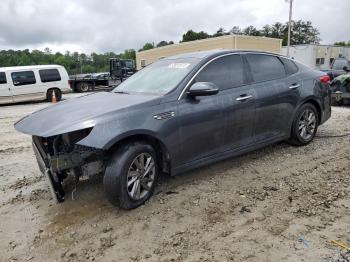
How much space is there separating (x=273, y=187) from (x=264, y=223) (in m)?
0.94

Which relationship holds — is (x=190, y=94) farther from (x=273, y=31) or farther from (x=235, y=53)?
(x=273, y=31)

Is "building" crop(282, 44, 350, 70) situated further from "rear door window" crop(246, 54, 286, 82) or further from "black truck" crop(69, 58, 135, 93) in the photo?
"rear door window" crop(246, 54, 286, 82)

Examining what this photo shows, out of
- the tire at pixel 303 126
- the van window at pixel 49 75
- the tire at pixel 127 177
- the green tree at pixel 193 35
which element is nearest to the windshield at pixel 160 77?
the tire at pixel 127 177

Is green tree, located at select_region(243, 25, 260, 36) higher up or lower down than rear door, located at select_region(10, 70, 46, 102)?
higher up

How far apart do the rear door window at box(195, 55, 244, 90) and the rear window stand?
3.59 ft

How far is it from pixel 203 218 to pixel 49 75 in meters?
15.9

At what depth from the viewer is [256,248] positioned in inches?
119

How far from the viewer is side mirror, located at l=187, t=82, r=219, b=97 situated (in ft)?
13.4

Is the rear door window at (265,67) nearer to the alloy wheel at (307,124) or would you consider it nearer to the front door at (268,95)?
the front door at (268,95)

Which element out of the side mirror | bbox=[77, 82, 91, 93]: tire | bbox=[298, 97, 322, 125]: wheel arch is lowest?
bbox=[77, 82, 91, 93]: tire

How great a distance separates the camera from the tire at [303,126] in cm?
567

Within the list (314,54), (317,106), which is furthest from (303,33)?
(317,106)

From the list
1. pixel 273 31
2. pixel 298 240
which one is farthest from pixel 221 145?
pixel 273 31

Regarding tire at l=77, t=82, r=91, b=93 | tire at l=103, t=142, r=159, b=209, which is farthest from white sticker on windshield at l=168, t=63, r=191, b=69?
tire at l=77, t=82, r=91, b=93
